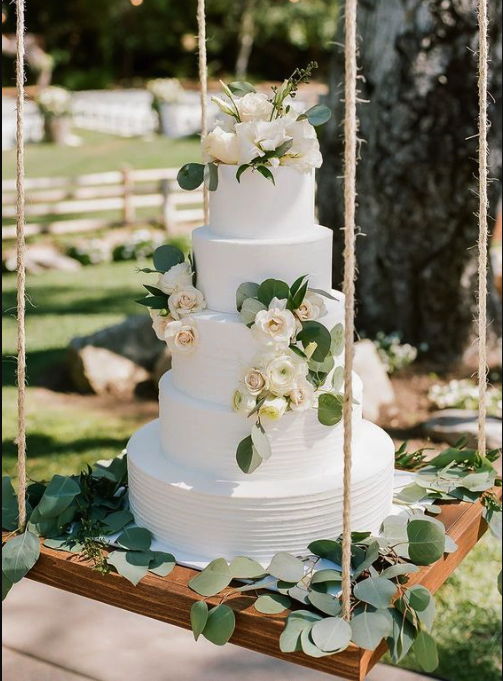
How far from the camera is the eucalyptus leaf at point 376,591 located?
1.79 meters

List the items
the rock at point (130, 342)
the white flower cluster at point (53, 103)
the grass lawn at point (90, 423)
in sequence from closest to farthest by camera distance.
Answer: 1. the grass lawn at point (90, 423)
2. the rock at point (130, 342)
3. the white flower cluster at point (53, 103)

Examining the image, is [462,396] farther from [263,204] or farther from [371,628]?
[371,628]

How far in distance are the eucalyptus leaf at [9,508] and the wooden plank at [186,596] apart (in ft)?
0.45

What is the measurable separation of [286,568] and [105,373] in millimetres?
5008

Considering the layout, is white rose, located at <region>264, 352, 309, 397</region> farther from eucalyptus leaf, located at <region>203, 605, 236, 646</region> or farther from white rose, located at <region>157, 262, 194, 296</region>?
eucalyptus leaf, located at <region>203, 605, 236, 646</region>

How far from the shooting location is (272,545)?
201 centimetres

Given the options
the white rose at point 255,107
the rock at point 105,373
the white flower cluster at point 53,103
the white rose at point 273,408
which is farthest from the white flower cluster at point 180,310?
the white flower cluster at point 53,103

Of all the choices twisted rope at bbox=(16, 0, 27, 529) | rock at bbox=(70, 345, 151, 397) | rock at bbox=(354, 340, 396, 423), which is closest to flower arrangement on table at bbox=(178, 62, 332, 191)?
twisted rope at bbox=(16, 0, 27, 529)

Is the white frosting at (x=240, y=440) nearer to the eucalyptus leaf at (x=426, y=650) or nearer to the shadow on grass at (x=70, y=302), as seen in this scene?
the eucalyptus leaf at (x=426, y=650)

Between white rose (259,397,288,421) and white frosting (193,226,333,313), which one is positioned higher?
white frosting (193,226,333,313)

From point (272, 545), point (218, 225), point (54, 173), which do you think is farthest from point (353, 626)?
point (54, 173)

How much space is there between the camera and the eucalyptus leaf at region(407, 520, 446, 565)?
1.95 m

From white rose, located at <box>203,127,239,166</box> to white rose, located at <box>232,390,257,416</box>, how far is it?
518mm

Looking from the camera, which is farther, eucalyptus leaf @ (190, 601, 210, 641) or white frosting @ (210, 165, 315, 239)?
white frosting @ (210, 165, 315, 239)
